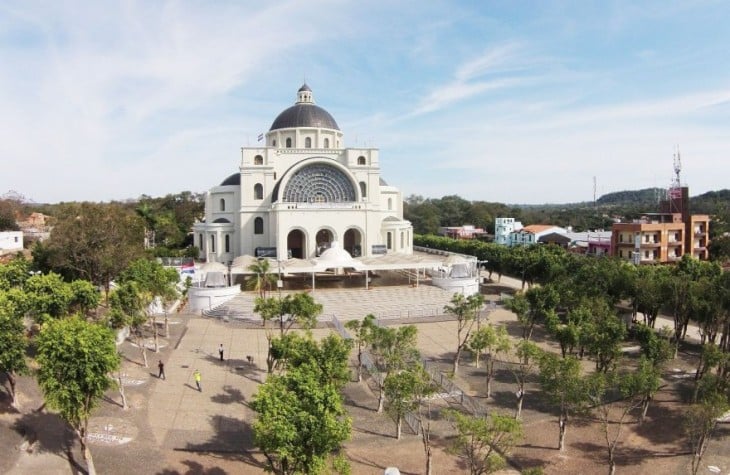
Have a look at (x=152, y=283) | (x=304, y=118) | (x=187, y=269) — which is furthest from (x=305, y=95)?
(x=152, y=283)

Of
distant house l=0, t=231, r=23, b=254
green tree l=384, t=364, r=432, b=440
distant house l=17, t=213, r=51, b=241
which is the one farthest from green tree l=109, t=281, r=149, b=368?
distant house l=17, t=213, r=51, b=241

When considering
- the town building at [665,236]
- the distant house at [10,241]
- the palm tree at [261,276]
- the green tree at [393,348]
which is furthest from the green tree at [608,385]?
the distant house at [10,241]

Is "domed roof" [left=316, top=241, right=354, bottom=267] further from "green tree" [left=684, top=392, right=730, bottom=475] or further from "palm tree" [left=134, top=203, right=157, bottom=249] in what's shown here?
"green tree" [left=684, top=392, right=730, bottom=475]

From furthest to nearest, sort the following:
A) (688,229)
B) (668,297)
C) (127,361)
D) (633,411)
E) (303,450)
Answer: (688,229), (668,297), (127,361), (633,411), (303,450)

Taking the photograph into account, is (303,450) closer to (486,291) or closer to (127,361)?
(127,361)

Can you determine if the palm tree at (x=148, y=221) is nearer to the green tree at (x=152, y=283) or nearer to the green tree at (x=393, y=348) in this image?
the green tree at (x=152, y=283)

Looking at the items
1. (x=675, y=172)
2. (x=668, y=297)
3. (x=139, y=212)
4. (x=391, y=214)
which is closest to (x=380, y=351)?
(x=668, y=297)
